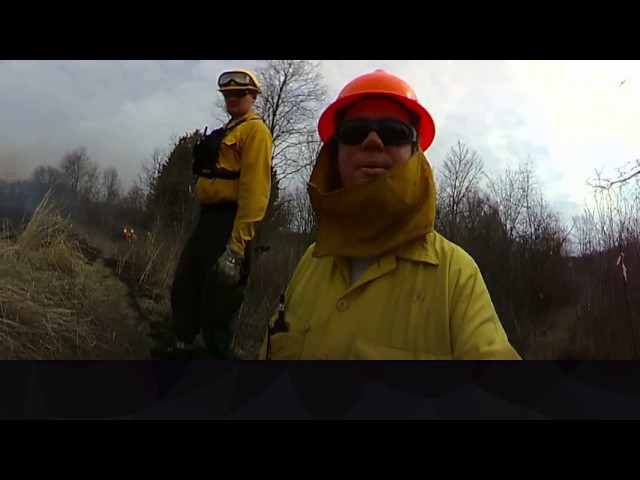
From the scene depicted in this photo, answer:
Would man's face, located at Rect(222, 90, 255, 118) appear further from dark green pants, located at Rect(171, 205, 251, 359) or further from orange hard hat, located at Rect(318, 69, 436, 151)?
orange hard hat, located at Rect(318, 69, 436, 151)

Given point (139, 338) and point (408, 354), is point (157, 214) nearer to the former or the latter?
point (139, 338)

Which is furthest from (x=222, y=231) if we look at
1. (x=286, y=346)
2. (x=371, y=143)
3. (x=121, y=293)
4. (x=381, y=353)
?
(x=381, y=353)

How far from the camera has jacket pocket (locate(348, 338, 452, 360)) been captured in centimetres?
132

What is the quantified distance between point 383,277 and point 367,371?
245mm

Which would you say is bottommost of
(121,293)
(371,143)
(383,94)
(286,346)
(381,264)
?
(286,346)

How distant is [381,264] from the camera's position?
141cm

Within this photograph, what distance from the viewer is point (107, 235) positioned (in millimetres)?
2111

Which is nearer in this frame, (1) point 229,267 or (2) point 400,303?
(2) point 400,303

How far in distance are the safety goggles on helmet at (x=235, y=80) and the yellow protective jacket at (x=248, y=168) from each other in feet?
0.55

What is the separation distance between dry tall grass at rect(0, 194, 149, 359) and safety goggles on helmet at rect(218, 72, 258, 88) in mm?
828

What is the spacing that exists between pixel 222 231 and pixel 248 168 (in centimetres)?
27

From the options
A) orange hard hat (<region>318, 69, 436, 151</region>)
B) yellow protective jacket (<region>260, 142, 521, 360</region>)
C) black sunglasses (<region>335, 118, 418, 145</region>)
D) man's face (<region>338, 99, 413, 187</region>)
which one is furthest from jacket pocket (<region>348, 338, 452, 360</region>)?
orange hard hat (<region>318, 69, 436, 151</region>)

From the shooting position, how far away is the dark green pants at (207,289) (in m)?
2.13

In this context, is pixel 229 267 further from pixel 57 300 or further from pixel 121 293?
pixel 57 300
